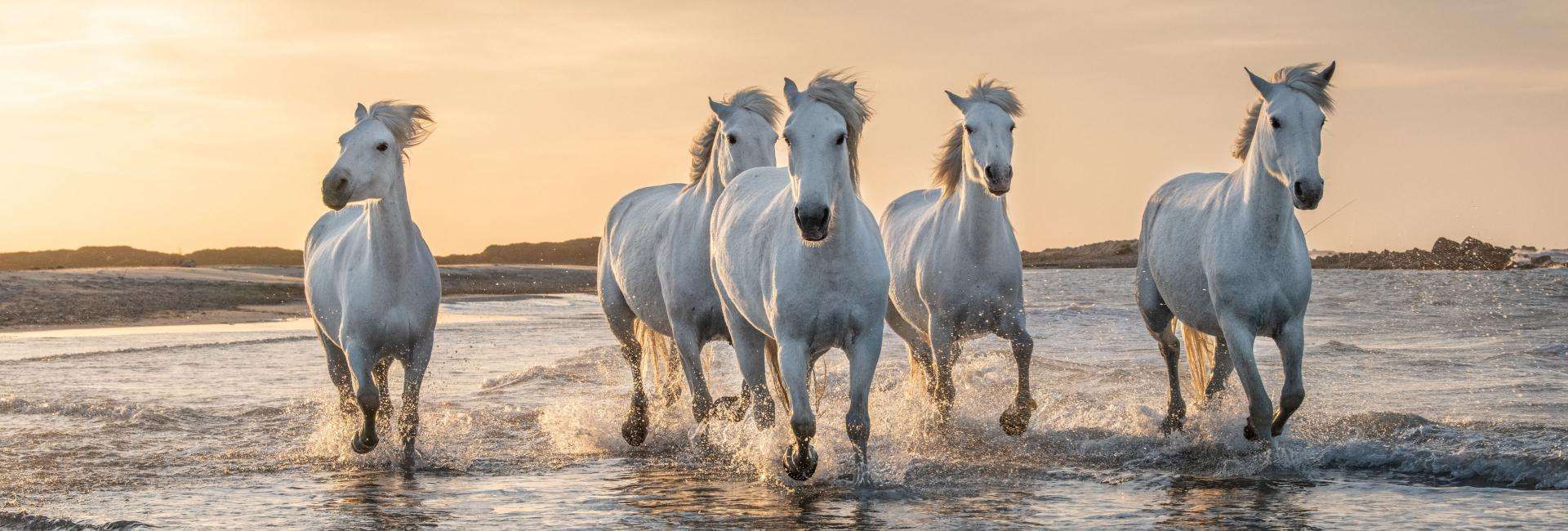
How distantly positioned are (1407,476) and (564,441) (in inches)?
190

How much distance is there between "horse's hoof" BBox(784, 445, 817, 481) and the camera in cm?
593

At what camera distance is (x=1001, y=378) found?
13.1m

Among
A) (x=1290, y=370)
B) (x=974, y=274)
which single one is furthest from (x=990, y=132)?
(x=1290, y=370)

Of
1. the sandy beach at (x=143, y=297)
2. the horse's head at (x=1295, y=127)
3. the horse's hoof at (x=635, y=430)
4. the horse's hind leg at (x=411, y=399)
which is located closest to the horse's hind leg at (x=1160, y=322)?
the horse's head at (x=1295, y=127)

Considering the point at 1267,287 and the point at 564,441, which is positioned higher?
the point at 1267,287

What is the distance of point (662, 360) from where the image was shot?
29.5 ft

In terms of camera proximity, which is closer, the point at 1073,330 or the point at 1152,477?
the point at 1152,477

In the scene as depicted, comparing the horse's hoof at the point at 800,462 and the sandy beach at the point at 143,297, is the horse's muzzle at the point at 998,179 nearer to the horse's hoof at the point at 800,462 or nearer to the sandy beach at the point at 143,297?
the horse's hoof at the point at 800,462

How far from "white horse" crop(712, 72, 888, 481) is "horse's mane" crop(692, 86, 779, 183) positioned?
1649mm

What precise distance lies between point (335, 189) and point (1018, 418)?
4.01 metres

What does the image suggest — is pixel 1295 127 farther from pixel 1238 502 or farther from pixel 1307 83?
pixel 1238 502

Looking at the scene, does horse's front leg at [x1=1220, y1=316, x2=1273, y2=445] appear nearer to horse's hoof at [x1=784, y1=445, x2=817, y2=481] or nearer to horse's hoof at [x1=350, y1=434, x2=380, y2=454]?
horse's hoof at [x1=784, y1=445, x2=817, y2=481]

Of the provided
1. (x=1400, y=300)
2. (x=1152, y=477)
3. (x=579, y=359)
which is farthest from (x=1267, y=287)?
(x=1400, y=300)

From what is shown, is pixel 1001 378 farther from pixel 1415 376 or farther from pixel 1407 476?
pixel 1407 476
